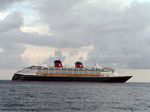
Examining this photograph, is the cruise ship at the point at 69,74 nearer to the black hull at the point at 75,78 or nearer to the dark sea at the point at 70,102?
the black hull at the point at 75,78

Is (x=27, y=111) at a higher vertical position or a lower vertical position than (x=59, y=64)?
lower

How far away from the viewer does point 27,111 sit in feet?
125

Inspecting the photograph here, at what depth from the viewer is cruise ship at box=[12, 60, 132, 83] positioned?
145m

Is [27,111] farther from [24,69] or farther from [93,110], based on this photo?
[24,69]

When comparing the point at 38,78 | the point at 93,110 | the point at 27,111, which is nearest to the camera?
the point at 27,111

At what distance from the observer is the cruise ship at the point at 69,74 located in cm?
14501

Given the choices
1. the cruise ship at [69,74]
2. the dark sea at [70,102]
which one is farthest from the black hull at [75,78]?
the dark sea at [70,102]

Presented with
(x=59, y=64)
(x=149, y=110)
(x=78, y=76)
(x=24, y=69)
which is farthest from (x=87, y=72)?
(x=149, y=110)

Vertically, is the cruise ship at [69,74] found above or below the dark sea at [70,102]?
above

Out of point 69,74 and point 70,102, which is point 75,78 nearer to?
point 69,74

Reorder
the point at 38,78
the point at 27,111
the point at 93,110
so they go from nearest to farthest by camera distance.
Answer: the point at 27,111, the point at 93,110, the point at 38,78

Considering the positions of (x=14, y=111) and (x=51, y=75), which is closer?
(x=14, y=111)

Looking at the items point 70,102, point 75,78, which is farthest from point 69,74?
point 70,102

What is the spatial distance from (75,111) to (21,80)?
110 meters
